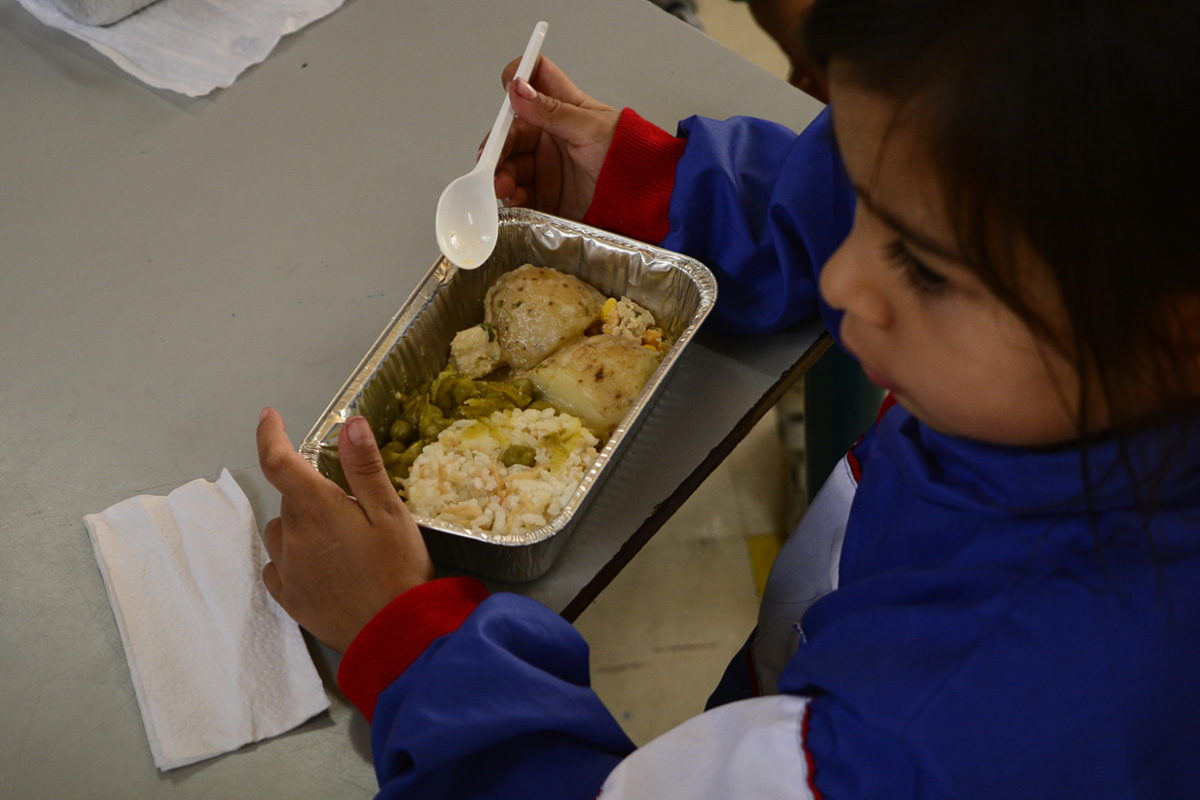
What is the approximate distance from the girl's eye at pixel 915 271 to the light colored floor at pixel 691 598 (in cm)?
106

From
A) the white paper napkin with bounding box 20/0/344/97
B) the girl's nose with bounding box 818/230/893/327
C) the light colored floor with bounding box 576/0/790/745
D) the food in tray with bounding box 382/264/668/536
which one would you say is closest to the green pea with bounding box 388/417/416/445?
the food in tray with bounding box 382/264/668/536

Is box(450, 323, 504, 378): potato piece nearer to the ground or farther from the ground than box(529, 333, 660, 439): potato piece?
nearer to the ground

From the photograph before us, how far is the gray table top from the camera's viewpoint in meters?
0.65

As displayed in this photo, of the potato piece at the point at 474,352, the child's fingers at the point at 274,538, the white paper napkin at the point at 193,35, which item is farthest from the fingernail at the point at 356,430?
the white paper napkin at the point at 193,35

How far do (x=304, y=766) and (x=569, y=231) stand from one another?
0.52m

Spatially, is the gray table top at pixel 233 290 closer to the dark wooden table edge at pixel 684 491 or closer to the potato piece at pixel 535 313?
the dark wooden table edge at pixel 684 491

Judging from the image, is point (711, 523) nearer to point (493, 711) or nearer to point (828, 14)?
point (493, 711)

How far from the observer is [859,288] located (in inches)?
18.1

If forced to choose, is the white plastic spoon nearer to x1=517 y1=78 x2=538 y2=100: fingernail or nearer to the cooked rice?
x1=517 y1=78 x2=538 y2=100: fingernail

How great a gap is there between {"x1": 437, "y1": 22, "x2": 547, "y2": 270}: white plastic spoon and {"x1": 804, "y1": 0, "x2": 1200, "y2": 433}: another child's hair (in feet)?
1.64

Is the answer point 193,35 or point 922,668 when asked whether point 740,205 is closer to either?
point 922,668

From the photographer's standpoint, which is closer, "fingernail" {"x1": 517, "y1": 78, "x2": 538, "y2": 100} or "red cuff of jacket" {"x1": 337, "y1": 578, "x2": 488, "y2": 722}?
"red cuff of jacket" {"x1": 337, "y1": 578, "x2": 488, "y2": 722}

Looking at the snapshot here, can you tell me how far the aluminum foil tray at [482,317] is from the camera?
690 millimetres

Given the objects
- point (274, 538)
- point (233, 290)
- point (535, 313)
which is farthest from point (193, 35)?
point (274, 538)
